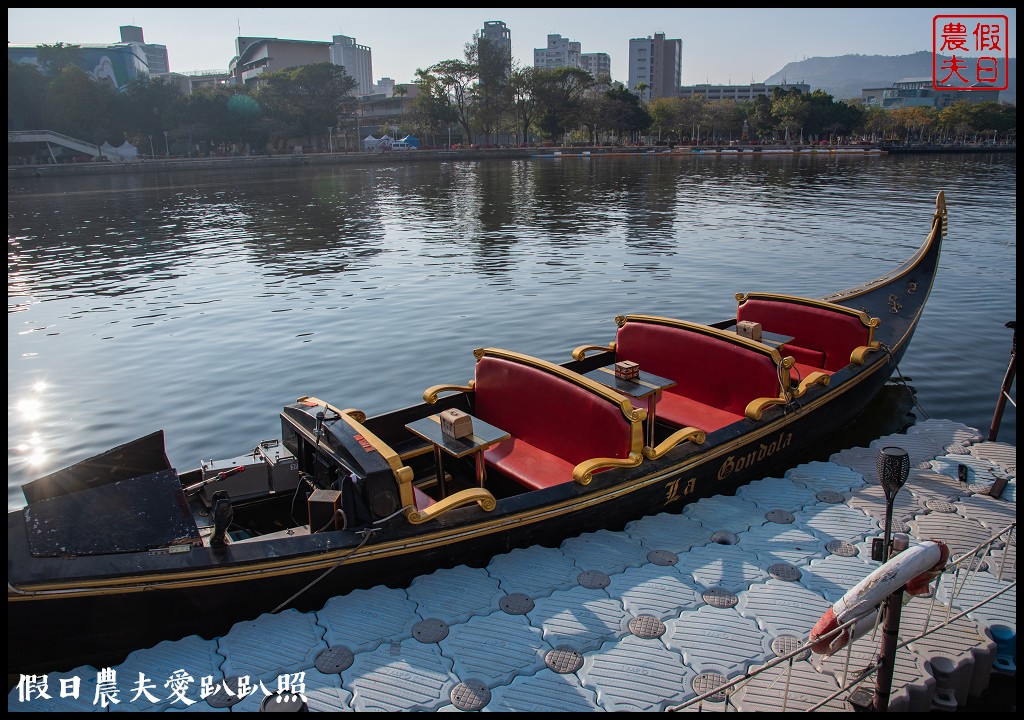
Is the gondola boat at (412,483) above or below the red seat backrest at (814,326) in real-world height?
below

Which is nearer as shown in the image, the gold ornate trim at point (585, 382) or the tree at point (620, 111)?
the gold ornate trim at point (585, 382)

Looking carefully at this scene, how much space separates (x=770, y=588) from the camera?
632 centimetres

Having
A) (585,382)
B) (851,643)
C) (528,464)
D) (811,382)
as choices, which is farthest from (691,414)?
(851,643)

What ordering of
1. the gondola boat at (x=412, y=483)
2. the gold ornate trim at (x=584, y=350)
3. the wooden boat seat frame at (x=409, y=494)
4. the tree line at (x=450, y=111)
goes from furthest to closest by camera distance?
1. the tree line at (x=450, y=111)
2. the gold ornate trim at (x=584, y=350)
3. the wooden boat seat frame at (x=409, y=494)
4. the gondola boat at (x=412, y=483)

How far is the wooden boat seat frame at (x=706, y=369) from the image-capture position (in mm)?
8469

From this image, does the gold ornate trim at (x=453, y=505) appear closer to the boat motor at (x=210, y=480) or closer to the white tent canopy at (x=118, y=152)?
the boat motor at (x=210, y=480)

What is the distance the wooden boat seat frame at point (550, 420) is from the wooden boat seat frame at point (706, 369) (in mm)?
1541

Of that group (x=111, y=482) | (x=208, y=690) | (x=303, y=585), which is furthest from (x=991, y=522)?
(x=111, y=482)

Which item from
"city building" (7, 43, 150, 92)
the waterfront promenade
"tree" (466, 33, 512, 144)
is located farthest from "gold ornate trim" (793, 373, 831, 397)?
"city building" (7, 43, 150, 92)

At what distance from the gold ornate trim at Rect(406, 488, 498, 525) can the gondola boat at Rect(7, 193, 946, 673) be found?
2cm

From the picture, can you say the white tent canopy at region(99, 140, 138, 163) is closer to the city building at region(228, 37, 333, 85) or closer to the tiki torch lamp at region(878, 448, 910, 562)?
the city building at region(228, 37, 333, 85)

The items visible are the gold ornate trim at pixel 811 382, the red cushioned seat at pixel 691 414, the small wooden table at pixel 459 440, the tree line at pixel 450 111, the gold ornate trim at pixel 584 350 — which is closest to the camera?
the small wooden table at pixel 459 440

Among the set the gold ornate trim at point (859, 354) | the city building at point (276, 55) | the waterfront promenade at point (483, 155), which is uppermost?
the city building at point (276, 55)

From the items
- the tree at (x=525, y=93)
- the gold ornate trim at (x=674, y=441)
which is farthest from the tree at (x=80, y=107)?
the gold ornate trim at (x=674, y=441)
